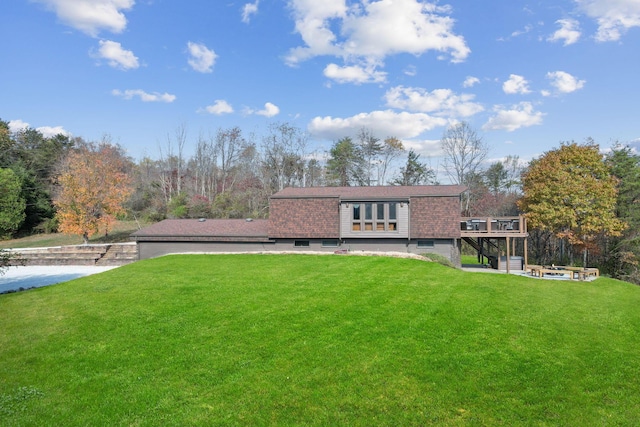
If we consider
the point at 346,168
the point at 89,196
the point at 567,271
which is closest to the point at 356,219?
the point at 567,271

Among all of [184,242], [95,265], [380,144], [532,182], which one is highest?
[380,144]

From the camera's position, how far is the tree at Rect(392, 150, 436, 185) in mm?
39406

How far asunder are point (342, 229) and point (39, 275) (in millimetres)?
15224

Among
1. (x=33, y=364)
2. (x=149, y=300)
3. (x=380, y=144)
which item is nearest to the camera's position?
(x=33, y=364)

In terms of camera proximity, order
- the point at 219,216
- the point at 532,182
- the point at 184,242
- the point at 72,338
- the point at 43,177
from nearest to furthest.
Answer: the point at 72,338
the point at 184,242
the point at 532,182
the point at 219,216
the point at 43,177

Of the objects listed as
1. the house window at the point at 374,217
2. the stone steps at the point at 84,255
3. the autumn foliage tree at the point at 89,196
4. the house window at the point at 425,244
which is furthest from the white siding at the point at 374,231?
the autumn foliage tree at the point at 89,196

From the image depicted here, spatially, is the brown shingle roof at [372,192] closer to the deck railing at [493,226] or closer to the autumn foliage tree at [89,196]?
the deck railing at [493,226]

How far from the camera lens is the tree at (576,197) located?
20625 mm

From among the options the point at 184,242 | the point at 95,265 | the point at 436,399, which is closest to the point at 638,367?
the point at 436,399

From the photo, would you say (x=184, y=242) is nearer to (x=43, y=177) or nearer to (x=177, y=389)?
(x=177, y=389)

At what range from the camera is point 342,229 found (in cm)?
1961

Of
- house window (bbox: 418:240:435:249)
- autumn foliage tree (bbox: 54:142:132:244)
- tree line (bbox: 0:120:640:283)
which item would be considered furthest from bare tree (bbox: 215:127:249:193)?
house window (bbox: 418:240:435:249)

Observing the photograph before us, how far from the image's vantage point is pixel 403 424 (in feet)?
16.0

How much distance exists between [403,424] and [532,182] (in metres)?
23.0
